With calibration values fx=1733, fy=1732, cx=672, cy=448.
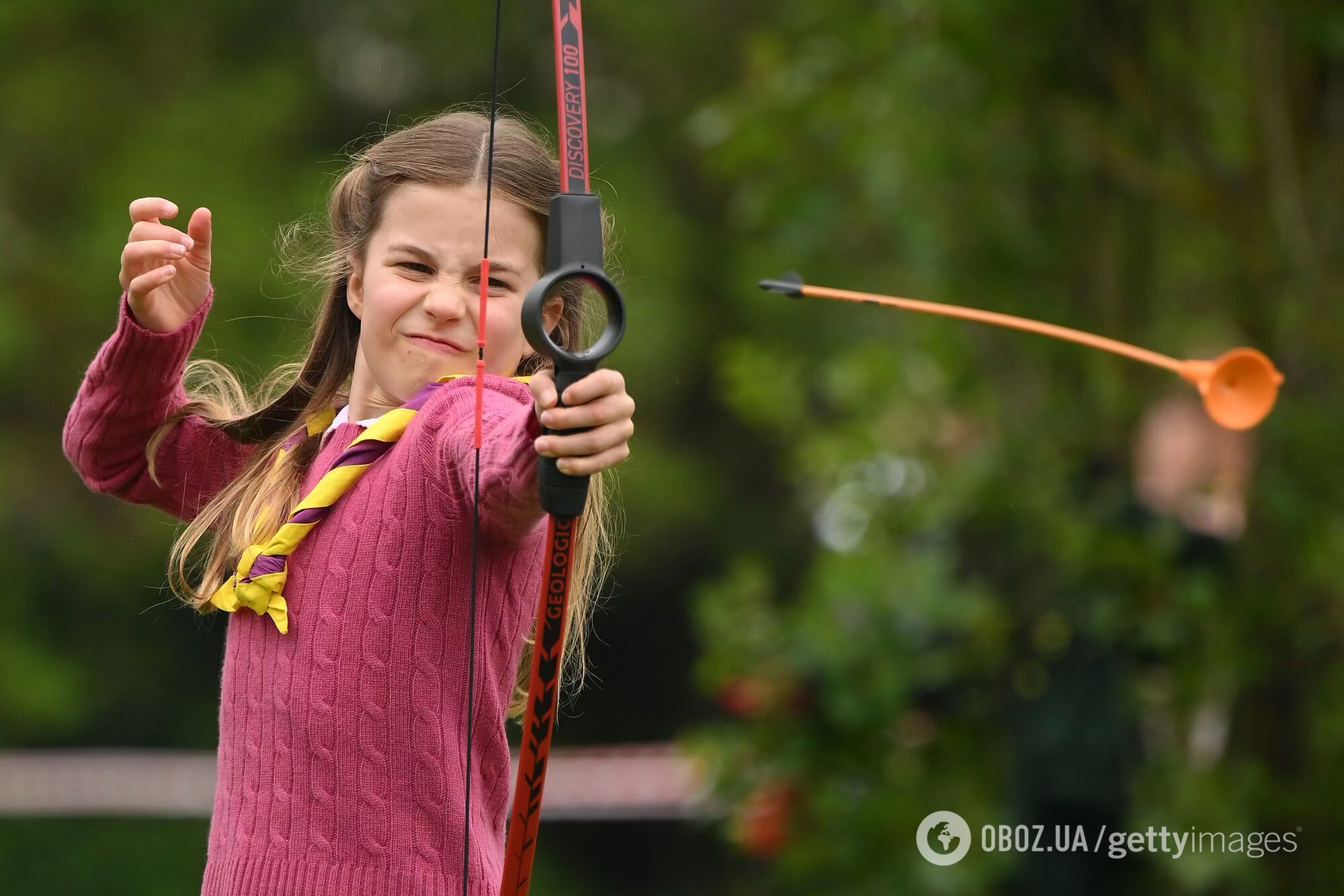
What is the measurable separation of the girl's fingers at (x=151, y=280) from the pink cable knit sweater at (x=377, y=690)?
339 millimetres

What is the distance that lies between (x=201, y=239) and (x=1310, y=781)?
3.17 metres

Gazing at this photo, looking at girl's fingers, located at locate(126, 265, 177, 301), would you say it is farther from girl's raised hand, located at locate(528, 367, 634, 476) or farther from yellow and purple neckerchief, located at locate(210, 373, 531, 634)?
girl's raised hand, located at locate(528, 367, 634, 476)

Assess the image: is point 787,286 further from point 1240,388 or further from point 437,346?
point 1240,388

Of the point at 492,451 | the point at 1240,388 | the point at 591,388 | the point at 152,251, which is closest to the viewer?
the point at 591,388

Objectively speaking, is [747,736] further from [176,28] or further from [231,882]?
[176,28]

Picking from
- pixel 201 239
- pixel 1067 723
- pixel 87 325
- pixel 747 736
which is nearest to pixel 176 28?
pixel 87 325

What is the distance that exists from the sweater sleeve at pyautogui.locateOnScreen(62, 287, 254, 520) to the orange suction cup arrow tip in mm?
1223

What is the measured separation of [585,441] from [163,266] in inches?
28.8

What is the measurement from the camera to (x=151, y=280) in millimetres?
1924

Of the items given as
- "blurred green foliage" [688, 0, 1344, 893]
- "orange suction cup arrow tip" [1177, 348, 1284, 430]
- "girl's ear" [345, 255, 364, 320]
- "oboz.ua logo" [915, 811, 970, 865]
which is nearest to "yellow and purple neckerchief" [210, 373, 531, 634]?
"girl's ear" [345, 255, 364, 320]

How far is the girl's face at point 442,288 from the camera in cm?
184

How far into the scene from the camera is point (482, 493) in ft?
5.44

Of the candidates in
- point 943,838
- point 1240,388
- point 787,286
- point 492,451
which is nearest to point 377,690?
point 492,451

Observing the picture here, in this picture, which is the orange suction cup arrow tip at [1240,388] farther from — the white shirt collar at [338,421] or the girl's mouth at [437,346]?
the white shirt collar at [338,421]
